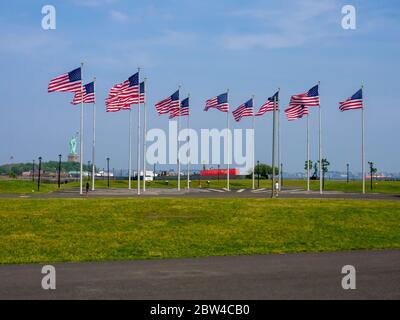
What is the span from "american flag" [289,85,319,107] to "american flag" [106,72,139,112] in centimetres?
1509

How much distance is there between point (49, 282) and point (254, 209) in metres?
16.7

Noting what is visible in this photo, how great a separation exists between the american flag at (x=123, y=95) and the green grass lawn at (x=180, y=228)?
16971mm

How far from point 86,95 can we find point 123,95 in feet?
12.3

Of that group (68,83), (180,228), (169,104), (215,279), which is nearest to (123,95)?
(68,83)

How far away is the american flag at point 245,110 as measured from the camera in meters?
55.2

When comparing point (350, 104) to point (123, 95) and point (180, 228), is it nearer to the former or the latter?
point (123, 95)

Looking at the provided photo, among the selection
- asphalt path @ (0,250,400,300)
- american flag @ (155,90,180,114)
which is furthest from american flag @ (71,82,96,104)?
asphalt path @ (0,250,400,300)

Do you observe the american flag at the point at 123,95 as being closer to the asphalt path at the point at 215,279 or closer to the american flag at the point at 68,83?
the american flag at the point at 68,83

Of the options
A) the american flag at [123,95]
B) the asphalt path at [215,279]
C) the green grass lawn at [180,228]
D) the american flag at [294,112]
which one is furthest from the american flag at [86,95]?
the asphalt path at [215,279]

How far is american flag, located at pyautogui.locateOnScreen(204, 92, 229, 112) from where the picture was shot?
2154 inches

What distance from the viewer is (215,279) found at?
41.5ft
